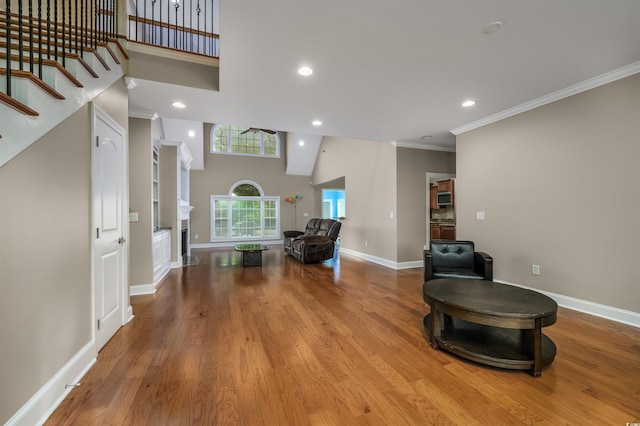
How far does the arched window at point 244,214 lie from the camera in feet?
29.3

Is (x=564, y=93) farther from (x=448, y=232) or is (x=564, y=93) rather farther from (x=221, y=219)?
(x=221, y=219)

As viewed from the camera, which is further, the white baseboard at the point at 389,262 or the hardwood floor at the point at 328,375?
the white baseboard at the point at 389,262

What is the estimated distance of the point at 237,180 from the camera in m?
9.10

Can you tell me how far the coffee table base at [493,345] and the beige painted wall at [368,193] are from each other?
3.12m

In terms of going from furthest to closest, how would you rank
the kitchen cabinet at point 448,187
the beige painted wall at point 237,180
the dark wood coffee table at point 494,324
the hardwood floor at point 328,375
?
1. the beige painted wall at point 237,180
2. the kitchen cabinet at point 448,187
3. the dark wood coffee table at point 494,324
4. the hardwood floor at point 328,375

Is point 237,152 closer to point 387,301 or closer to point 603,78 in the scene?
point 387,301

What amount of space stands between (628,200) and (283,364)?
3845mm

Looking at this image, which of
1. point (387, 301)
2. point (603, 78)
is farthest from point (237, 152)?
point (603, 78)

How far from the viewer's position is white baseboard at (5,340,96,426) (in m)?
1.37

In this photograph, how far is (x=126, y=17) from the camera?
2848 mm

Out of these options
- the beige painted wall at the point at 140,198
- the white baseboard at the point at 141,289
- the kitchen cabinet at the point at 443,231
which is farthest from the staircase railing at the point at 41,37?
the kitchen cabinet at the point at 443,231

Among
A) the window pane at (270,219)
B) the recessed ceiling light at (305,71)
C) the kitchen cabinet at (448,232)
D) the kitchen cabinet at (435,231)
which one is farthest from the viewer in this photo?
the window pane at (270,219)

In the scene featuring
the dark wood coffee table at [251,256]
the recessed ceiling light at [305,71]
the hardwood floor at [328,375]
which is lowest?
the hardwood floor at [328,375]

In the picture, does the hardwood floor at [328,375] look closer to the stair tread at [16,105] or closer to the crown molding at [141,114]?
the stair tread at [16,105]
